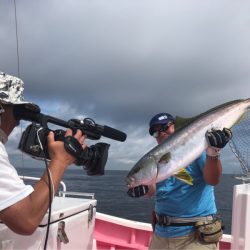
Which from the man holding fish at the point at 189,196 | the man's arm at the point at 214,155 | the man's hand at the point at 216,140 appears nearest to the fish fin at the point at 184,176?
the man holding fish at the point at 189,196

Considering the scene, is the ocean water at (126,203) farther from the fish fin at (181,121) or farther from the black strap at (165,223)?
the fish fin at (181,121)

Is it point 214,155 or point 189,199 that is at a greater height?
point 214,155

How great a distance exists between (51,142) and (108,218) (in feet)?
17.6

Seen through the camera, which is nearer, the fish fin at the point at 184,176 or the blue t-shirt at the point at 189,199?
the fish fin at the point at 184,176

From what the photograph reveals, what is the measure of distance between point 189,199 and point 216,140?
0.77m

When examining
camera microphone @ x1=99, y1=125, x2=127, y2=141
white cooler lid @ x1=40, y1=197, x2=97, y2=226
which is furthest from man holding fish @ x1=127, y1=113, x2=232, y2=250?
camera microphone @ x1=99, y1=125, x2=127, y2=141

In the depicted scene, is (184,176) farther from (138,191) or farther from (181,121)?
(181,121)

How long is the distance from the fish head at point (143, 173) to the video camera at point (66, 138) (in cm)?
110

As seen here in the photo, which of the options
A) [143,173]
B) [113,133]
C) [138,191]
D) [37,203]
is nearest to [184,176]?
[143,173]

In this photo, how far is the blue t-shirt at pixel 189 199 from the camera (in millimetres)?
4262

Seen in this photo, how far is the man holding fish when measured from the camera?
13.3ft

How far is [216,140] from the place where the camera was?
393 centimetres

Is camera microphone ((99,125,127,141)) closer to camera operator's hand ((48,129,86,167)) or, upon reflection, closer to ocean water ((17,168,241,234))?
ocean water ((17,168,241,234))

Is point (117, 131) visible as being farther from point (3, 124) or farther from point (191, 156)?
point (191, 156)
